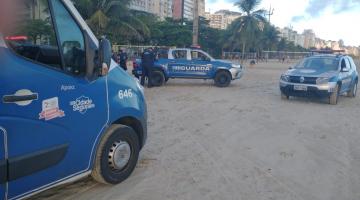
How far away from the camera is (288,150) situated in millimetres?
6949

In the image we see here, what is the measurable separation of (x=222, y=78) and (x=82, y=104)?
1452cm

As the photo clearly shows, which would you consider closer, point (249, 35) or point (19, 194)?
point (19, 194)

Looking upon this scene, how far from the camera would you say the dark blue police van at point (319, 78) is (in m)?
12.8

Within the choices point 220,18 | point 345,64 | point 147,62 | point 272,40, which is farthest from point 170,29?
point 220,18

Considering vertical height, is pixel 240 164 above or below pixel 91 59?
below

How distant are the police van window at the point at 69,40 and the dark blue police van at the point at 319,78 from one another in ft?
32.8

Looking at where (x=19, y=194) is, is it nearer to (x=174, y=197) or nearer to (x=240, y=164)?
(x=174, y=197)

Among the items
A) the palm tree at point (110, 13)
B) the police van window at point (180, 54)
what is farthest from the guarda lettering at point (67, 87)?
the palm tree at point (110, 13)

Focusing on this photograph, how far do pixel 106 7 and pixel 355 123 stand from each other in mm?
25640

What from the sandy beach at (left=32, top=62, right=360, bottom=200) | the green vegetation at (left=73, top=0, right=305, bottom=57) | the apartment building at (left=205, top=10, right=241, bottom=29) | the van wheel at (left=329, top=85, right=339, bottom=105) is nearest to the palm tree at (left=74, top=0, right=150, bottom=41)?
the green vegetation at (left=73, top=0, right=305, bottom=57)

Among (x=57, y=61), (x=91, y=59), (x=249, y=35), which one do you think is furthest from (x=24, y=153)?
(x=249, y=35)

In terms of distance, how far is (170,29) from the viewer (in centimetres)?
6050

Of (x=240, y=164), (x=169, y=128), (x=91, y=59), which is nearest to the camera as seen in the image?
(x=91, y=59)

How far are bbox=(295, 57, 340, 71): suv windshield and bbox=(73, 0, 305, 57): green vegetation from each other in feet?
64.8
